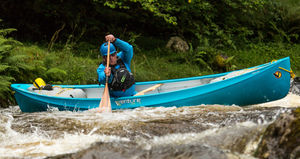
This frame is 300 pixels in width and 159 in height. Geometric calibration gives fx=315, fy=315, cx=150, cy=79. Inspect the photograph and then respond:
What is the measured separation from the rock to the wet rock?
298 inches

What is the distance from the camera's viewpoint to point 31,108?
5.99 metres

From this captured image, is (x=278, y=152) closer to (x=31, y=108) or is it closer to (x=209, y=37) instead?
(x=31, y=108)

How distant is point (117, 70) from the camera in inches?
217

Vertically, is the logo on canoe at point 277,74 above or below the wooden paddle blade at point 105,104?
above

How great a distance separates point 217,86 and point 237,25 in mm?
7439

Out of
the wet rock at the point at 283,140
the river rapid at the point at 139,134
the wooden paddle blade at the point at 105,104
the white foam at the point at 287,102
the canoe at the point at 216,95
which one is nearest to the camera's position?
the wet rock at the point at 283,140

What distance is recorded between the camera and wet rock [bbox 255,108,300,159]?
2893 mm

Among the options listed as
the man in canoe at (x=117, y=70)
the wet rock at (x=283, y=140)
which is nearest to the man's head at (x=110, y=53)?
the man in canoe at (x=117, y=70)

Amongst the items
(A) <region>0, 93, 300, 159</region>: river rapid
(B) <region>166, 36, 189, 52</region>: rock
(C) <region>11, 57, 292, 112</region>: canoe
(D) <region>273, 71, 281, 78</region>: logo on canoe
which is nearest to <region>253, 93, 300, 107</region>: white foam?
(C) <region>11, 57, 292, 112</region>: canoe

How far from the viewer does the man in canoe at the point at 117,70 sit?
5.49 m

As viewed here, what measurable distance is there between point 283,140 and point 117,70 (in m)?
3.21

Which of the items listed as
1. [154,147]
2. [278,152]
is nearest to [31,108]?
[154,147]

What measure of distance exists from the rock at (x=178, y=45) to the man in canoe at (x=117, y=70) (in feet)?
16.4

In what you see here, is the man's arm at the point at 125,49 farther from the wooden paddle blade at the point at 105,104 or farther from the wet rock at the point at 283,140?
the wet rock at the point at 283,140
